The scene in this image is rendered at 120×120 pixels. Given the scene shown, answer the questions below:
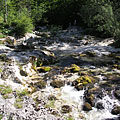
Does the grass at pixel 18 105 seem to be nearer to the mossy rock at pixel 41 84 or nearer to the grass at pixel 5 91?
the grass at pixel 5 91

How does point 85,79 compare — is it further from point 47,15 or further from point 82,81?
point 47,15

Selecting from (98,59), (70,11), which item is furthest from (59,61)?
(70,11)

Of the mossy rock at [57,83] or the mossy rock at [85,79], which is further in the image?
the mossy rock at [85,79]

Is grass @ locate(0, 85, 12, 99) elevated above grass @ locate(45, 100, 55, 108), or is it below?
above

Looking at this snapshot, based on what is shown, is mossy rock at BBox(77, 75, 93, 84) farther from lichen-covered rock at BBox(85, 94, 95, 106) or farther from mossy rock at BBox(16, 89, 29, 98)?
mossy rock at BBox(16, 89, 29, 98)

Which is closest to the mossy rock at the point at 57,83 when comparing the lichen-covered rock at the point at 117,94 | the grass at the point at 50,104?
the grass at the point at 50,104

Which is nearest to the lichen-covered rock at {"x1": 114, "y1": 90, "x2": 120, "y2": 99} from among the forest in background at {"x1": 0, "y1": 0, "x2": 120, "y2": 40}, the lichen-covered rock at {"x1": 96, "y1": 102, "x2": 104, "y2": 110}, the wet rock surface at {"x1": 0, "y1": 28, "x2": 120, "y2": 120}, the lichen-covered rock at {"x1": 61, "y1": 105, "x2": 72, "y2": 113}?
the wet rock surface at {"x1": 0, "y1": 28, "x2": 120, "y2": 120}

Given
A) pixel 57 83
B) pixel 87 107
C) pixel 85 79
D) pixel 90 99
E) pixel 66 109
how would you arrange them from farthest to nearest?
pixel 85 79, pixel 57 83, pixel 90 99, pixel 87 107, pixel 66 109

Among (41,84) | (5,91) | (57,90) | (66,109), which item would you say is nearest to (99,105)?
(66,109)

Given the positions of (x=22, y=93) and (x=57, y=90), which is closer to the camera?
(x=22, y=93)

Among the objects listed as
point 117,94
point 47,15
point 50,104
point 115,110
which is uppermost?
point 47,15

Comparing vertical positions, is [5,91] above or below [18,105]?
above

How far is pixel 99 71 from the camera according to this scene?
9.62 meters

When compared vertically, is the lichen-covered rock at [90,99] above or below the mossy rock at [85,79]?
below
